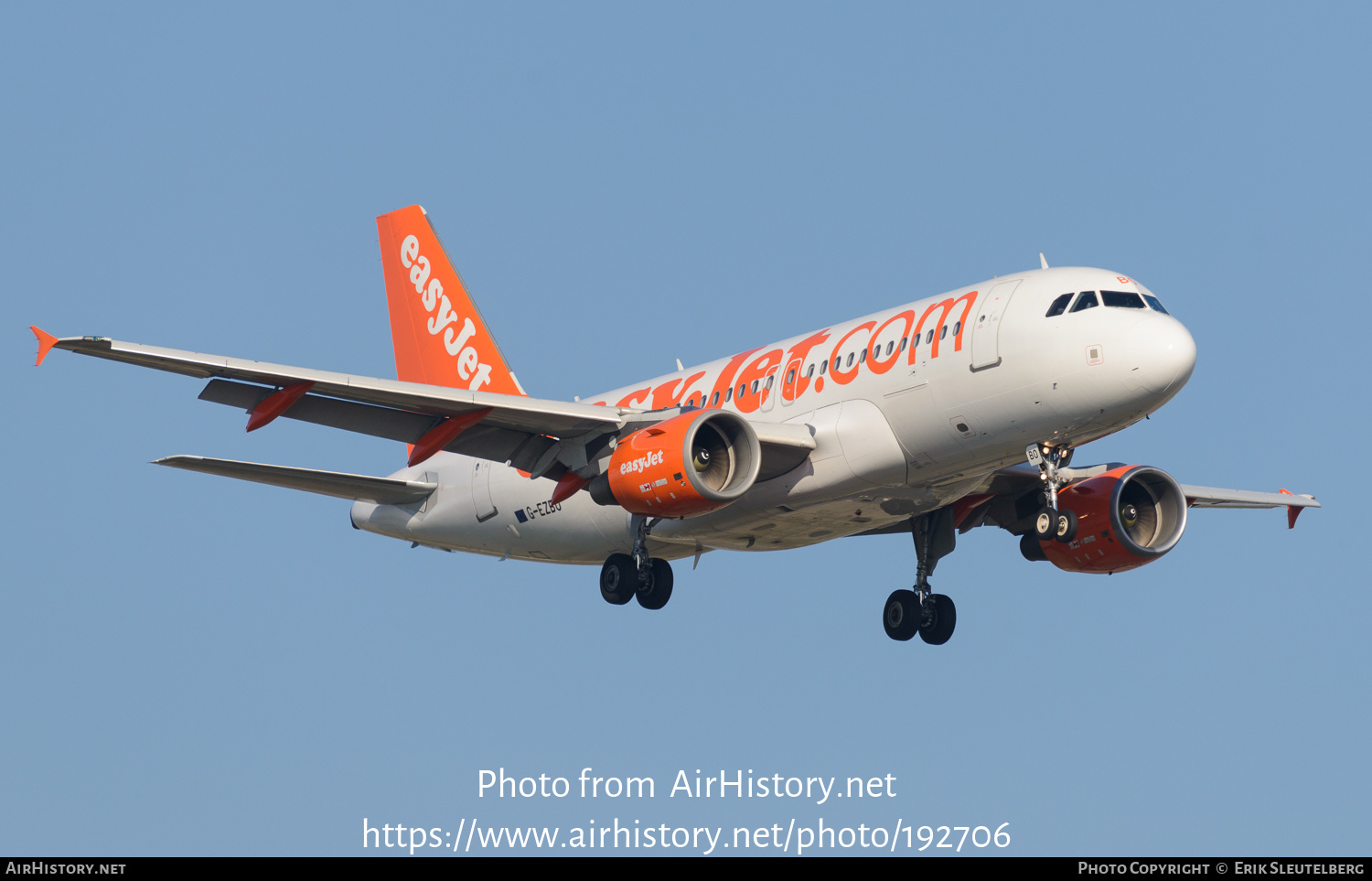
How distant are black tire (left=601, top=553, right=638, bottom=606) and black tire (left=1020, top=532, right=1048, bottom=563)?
27.5 feet

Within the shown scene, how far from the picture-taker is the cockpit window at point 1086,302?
26.2 meters

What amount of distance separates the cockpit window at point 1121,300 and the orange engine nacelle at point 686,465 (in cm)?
632

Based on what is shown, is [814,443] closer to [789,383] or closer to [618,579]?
[789,383]

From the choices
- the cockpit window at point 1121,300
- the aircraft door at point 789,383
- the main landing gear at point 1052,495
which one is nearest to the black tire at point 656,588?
the aircraft door at point 789,383

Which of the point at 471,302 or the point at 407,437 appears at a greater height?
the point at 471,302

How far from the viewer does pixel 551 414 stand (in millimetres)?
28969

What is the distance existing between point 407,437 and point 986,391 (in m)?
10.8

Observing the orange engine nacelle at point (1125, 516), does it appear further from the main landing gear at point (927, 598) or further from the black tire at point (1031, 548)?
the main landing gear at point (927, 598)

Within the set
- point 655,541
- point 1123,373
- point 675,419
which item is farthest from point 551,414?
point 1123,373

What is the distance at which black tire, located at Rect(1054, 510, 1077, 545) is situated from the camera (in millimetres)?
26828

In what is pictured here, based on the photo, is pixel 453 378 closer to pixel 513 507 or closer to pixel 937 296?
pixel 513 507

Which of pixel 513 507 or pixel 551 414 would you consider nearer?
pixel 551 414

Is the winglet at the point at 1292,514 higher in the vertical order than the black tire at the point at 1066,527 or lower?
higher

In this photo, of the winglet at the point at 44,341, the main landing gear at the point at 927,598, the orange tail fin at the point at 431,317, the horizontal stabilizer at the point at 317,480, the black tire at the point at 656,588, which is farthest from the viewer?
the orange tail fin at the point at 431,317
